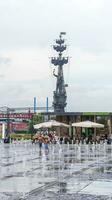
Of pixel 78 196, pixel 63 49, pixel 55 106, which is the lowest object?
pixel 78 196

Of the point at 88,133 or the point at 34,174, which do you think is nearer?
the point at 34,174

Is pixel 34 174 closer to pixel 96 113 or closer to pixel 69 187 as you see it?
pixel 69 187

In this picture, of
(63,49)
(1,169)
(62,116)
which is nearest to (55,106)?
(63,49)

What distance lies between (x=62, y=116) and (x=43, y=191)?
5213 cm

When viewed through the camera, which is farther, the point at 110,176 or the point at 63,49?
the point at 63,49

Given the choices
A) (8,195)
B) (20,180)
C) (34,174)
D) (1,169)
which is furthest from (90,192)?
(1,169)

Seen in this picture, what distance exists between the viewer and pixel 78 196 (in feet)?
37.1

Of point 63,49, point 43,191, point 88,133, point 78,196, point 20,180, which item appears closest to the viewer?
point 78,196

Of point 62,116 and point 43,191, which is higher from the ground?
point 62,116

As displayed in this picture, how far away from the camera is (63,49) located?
101250mm

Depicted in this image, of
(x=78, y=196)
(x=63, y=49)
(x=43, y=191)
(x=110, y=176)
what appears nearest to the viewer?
(x=78, y=196)

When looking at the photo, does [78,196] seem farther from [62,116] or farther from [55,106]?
[55,106]

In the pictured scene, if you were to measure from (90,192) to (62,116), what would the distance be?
172 feet

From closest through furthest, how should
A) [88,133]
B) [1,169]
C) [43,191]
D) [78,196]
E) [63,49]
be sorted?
[78,196]
[43,191]
[1,169]
[88,133]
[63,49]
